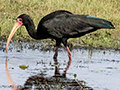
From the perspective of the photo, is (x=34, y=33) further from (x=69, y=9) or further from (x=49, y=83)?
(x=69, y=9)

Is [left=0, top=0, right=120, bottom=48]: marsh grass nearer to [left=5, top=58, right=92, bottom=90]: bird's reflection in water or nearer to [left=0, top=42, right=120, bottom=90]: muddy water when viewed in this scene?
[left=0, top=42, right=120, bottom=90]: muddy water

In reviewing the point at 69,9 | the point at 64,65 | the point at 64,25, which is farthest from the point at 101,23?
the point at 69,9

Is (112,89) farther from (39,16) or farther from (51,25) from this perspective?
(39,16)

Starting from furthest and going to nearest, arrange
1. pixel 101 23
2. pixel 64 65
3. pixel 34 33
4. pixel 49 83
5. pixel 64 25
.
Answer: pixel 34 33
pixel 64 25
pixel 101 23
pixel 64 65
pixel 49 83

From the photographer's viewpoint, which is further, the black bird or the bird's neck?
the bird's neck

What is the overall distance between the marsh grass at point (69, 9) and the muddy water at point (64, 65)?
129cm

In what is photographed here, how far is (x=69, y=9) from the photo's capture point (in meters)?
15.5

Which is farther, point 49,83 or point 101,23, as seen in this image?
point 101,23

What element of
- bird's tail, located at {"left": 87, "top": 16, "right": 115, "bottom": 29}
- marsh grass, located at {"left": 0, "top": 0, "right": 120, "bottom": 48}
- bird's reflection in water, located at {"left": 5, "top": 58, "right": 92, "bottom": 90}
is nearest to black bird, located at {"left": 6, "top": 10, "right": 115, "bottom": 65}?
bird's tail, located at {"left": 87, "top": 16, "right": 115, "bottom": 29}

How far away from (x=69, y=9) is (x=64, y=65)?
24.9ft

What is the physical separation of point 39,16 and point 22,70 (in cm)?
729

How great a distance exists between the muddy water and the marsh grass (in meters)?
1.29

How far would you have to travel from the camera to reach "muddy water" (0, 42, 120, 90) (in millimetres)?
6406

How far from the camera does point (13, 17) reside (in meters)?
13.9
